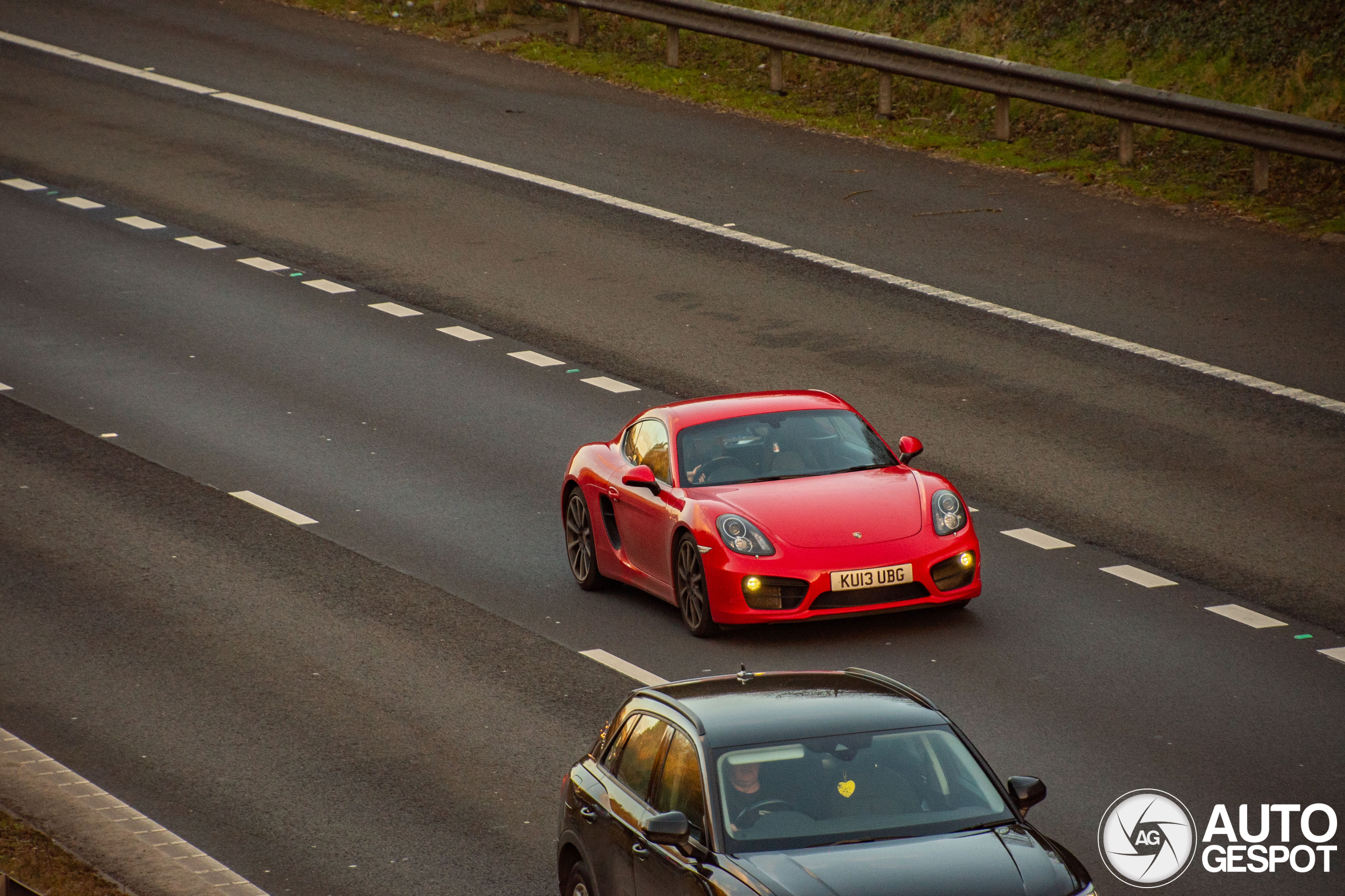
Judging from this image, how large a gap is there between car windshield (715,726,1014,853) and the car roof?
619 cm

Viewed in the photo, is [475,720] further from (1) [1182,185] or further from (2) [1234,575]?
(1) [1182,185]

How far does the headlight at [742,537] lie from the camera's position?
12.1 meters

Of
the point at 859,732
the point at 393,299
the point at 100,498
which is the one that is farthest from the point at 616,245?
the point at 859,732

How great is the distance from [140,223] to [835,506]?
1329 centimetres

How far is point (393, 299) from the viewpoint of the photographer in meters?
20.5

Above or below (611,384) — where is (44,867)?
above

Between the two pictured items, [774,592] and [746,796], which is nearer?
[746,796]

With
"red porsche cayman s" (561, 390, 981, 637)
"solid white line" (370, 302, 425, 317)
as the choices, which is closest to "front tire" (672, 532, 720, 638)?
"red porsche cayman s" (561, 390, 981, 637)

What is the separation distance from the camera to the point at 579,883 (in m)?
8.05

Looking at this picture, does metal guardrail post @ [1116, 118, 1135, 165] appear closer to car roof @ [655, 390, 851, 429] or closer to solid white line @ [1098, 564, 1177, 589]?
car roof @ [655, 390, 851, 429]

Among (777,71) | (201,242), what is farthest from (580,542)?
(777,71)

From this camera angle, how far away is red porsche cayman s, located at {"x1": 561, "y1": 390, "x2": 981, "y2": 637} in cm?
1208

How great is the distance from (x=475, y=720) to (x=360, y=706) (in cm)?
75

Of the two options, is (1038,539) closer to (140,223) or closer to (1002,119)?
(1002,119)
